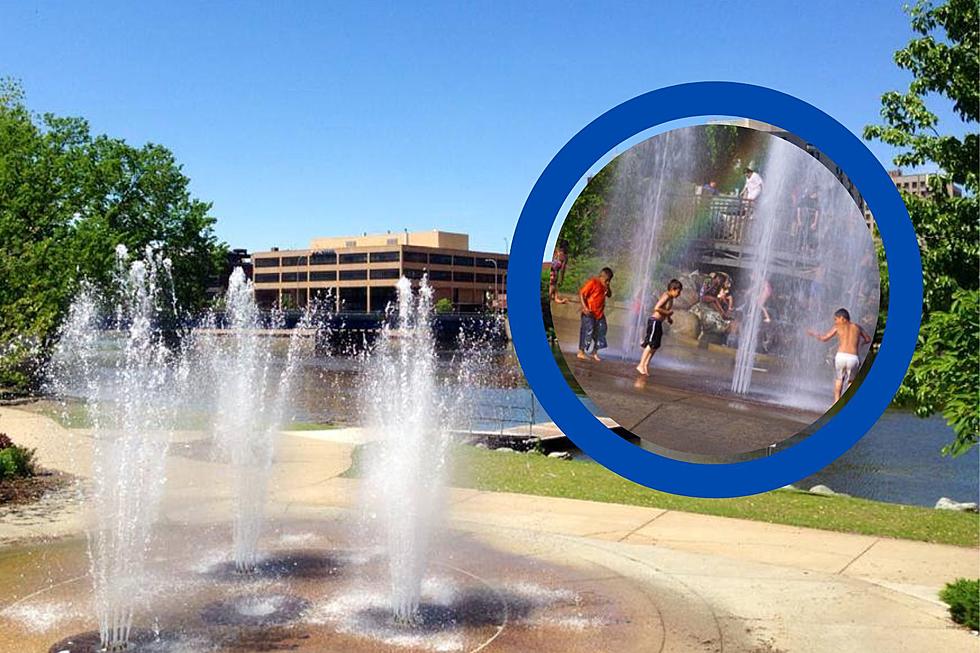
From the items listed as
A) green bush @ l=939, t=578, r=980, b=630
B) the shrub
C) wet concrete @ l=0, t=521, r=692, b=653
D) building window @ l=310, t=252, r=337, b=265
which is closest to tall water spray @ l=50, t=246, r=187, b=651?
A: wet concrete @ l=0, t=521, r=692, b=653

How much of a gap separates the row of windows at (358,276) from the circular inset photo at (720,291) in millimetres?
82915

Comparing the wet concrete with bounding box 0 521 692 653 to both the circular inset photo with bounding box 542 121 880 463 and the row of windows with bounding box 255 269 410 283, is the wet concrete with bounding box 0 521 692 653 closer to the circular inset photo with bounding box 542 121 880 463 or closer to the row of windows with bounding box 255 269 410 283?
the circular inset photo with bounding box 542 121 880 463

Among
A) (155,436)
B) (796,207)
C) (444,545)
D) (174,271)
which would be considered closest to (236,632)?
(444,545)

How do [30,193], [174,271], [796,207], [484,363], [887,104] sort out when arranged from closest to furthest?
1. [796,207]
2. [887,104]
3. [30,193]
4. [174,271]
5. [484,363]

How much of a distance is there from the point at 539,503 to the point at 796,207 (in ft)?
20.7

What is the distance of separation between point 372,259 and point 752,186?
85992 mm

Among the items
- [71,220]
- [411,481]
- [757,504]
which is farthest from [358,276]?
[411,481]

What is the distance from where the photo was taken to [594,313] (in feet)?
22.2

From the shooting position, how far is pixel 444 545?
9.38 metres

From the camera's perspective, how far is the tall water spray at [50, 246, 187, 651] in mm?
7559

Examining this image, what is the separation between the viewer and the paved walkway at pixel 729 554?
710 centimetres

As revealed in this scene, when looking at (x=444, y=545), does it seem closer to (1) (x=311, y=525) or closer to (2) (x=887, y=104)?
(1) (x=311, y=525)

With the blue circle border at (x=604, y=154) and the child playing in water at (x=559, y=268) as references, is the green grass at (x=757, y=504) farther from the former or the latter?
the child playing in water at (x=559, y=268)

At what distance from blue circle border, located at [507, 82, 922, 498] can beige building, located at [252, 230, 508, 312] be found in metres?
80.5
